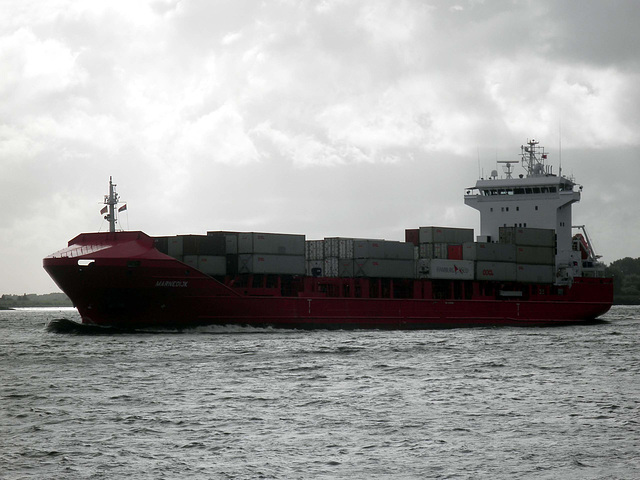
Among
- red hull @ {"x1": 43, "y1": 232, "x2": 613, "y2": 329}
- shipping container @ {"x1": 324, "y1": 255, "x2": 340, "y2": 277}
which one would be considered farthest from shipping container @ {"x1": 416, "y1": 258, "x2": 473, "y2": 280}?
shipping container @ {"x1": 324, "y1": 255, "x2": 340, "y2": 277}

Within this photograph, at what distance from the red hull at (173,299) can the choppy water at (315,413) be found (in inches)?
215

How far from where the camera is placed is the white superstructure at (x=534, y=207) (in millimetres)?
61594

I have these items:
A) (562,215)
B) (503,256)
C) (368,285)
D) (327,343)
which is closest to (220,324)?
(327,343)

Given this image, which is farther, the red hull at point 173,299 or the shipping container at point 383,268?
the shipping container at point 383,268

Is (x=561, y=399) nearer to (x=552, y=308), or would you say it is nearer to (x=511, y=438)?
A: (x=511, y=438)

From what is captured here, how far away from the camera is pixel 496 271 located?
5231 centimetres

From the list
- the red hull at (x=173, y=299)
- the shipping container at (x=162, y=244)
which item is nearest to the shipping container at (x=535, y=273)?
the red hull at (x=173, y=299)

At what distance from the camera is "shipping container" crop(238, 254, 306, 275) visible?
43062mm

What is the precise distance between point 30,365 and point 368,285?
2331cm

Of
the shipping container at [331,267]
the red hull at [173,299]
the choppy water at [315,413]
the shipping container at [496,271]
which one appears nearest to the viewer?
the choppy water at [315,413]

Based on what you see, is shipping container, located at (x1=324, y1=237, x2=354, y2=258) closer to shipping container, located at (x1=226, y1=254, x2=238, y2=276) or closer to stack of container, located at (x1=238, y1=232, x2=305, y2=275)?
stack of container, located at (x1=238, y1=232, x2=305, y2=275)

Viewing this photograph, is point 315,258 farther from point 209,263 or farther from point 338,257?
point 209,263

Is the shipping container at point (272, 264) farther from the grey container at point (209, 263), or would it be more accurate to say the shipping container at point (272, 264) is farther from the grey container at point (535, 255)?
the grey container at point (535, 255)

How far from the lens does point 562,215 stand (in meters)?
62.7
